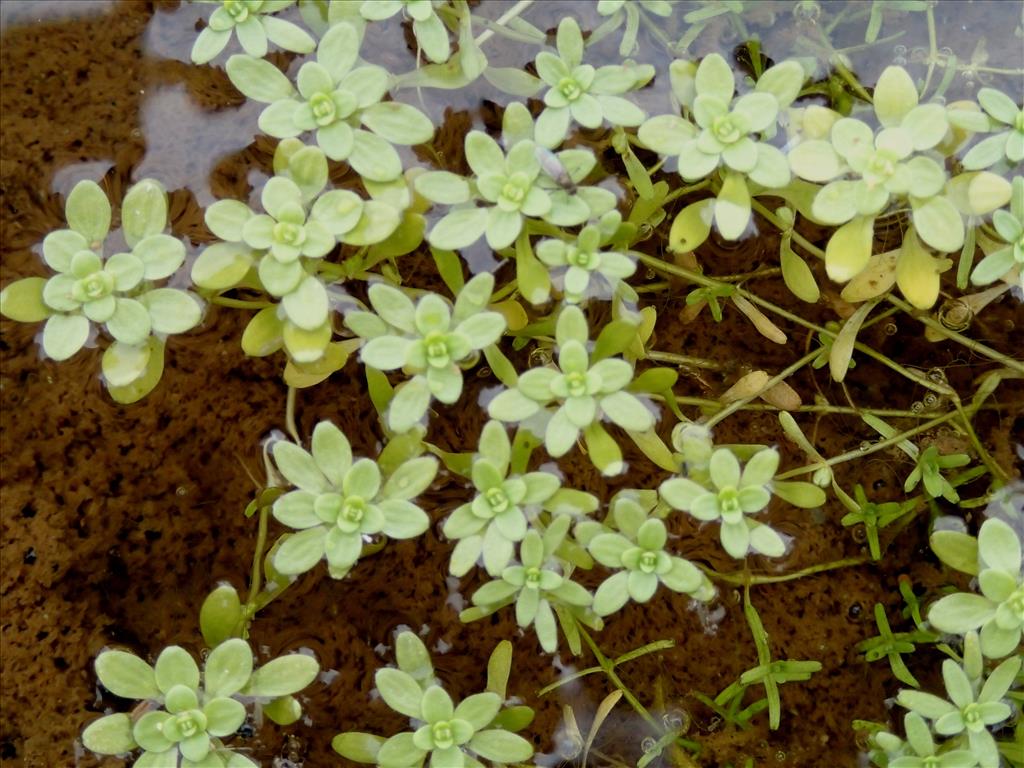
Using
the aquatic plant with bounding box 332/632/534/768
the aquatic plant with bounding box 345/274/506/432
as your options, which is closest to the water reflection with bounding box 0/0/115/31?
the aquatic plant with bounding box 345/274/506/432

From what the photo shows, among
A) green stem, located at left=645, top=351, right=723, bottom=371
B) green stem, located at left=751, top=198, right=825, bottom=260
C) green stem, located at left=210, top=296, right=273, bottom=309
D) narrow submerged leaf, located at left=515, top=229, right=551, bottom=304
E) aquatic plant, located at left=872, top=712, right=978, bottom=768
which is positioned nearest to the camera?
aquatic plant, located at left=872, top=712, right=978, bottom=768

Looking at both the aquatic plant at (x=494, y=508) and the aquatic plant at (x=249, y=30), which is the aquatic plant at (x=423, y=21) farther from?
the aquatic plant at (x=494, y=508)

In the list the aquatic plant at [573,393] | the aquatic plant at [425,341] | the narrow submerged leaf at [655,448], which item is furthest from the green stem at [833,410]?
the aquatic plant at [425,341]

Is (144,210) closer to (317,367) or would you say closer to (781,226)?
(317,367)

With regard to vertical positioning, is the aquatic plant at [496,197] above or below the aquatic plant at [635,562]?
above

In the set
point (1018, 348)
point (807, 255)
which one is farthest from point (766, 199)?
point (1018, 348)

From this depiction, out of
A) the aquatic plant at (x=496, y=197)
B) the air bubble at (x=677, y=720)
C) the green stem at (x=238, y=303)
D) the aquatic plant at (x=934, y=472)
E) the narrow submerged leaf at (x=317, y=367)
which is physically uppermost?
the aquatic plant at (x=496, y=197)

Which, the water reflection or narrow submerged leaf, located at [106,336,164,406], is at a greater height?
the water reflection

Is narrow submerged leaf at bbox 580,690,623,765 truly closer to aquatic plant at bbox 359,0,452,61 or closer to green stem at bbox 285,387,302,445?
green stem at bbox 285,387,302,445
